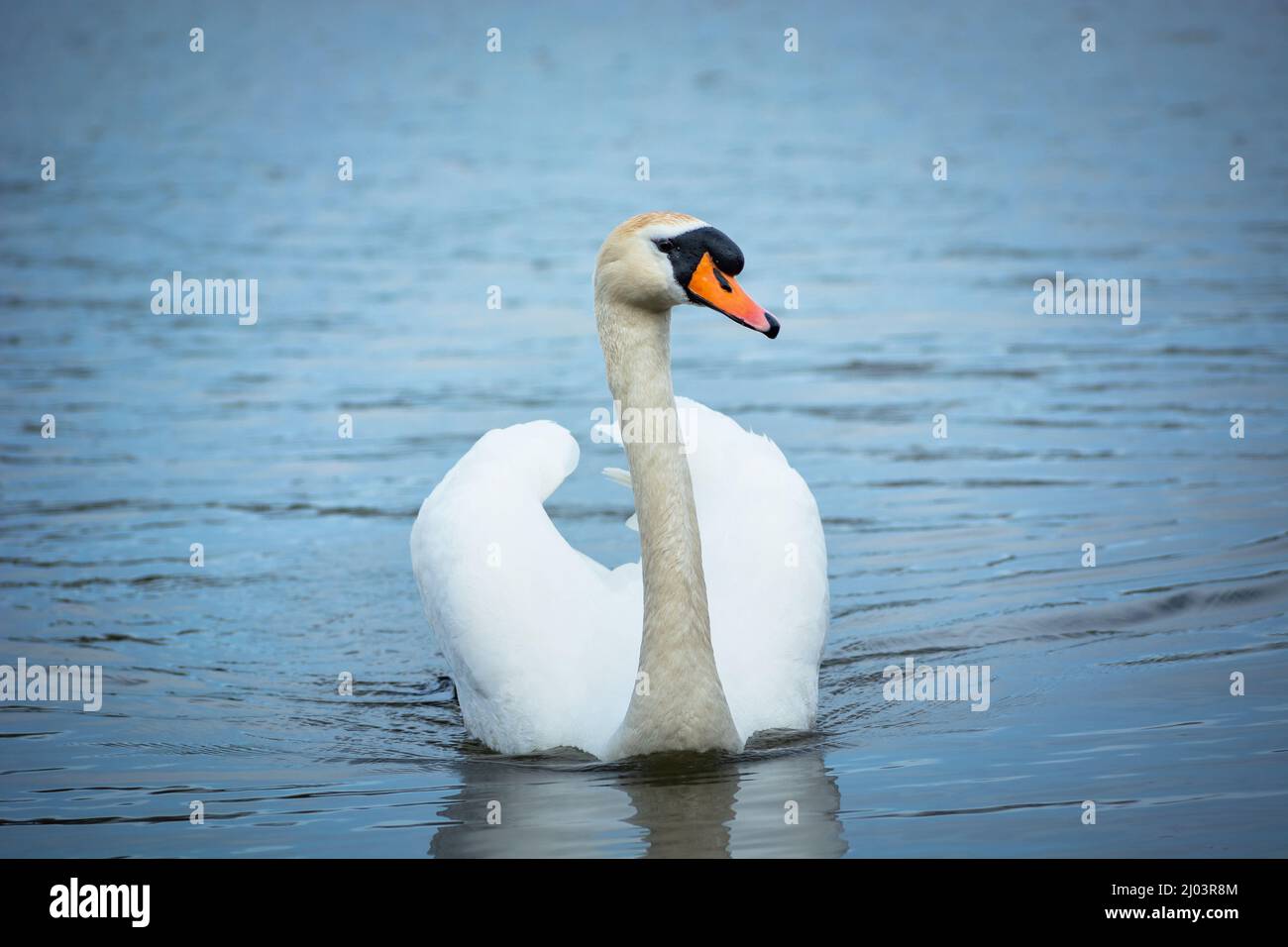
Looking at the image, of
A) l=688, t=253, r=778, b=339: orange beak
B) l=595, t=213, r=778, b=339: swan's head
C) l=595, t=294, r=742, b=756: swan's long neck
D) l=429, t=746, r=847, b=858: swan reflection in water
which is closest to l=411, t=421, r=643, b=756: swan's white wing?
l=429, t=746, r=847, b=858: swan reflection in water

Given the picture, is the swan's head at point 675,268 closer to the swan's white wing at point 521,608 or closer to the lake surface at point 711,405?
the swan's white wing at point 521,608

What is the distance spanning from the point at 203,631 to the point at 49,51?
30866mm

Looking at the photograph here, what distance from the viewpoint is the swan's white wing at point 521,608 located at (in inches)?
280

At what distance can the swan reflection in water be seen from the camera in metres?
6.18

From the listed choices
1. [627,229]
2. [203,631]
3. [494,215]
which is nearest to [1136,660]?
[627,229]

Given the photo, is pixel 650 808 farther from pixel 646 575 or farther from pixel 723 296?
pixel 723 296

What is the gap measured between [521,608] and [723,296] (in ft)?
5.71

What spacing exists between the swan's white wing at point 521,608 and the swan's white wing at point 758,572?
15.4 inches

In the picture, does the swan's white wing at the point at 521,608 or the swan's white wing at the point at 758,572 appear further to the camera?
the swan's white wing at the point at 758,572

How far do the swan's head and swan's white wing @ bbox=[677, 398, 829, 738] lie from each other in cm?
149

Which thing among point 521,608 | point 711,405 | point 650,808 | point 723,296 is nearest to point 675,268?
point 723,296

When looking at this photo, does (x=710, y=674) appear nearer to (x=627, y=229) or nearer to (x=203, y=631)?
(x=627, y=229)

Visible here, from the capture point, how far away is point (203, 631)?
30.4ft

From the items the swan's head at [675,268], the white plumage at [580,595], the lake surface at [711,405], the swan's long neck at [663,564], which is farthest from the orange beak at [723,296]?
the lake surface at [711,405]
